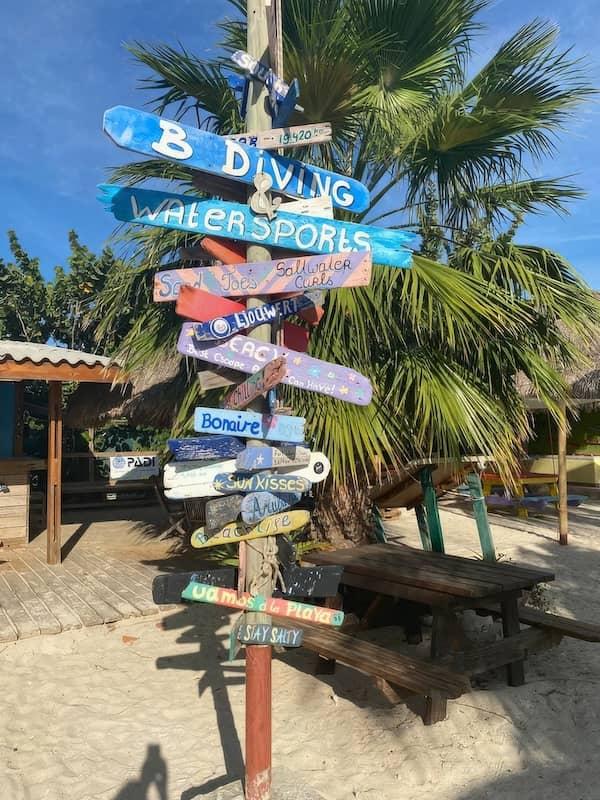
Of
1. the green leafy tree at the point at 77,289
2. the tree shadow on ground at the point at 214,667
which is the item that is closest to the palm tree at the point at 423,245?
the tree shadow on ground at the point at 214,667

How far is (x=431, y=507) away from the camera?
15.5ft


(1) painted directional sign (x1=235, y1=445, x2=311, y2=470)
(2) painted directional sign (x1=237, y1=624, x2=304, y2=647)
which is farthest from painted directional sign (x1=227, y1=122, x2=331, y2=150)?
(2) painted directional sign (x1=237, y1=624, x2=304, y2=647)

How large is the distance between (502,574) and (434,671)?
890mm

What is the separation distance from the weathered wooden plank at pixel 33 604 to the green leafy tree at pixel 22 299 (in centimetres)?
723

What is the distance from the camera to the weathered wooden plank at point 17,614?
425 centimetres

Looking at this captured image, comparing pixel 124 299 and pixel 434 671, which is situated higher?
pixel 124 299

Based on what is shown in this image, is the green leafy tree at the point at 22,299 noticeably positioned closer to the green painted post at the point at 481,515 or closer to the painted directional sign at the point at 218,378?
the green painted post at the point at 481,515

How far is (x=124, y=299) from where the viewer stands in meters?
5.29

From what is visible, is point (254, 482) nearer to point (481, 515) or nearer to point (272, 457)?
point (272, 457)

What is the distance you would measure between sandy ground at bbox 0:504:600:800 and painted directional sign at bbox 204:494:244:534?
1.40 meters

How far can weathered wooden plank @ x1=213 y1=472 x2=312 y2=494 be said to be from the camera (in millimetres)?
1989

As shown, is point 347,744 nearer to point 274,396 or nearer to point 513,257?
point 274,396

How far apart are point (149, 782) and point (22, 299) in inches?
425

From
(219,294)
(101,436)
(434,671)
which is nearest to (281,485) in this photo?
(219,294)
